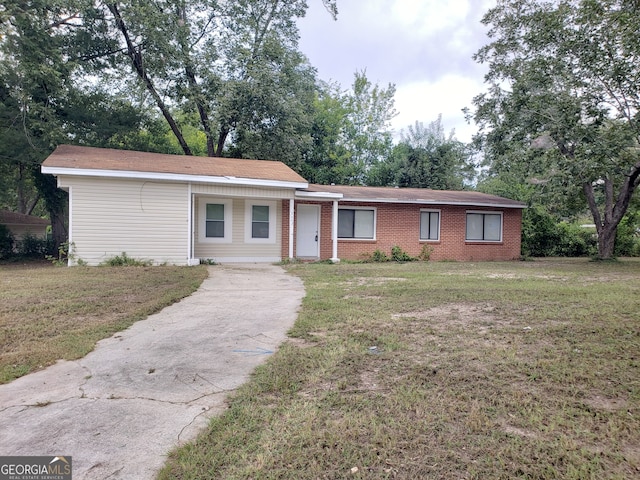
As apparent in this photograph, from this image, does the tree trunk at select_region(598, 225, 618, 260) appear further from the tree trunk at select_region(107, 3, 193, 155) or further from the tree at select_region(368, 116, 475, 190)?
the tree trunk at select_region(107, 3, 193, 155)

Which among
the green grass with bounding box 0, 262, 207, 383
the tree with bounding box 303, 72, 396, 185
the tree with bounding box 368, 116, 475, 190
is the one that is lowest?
the green grass with bounding box 0, 262, 207, 383

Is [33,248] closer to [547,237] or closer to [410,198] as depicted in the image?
[410,198]

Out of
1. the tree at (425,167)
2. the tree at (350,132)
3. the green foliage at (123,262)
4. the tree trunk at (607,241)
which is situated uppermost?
the tree at (350,132)

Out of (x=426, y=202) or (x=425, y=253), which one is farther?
(x=425, y=253)

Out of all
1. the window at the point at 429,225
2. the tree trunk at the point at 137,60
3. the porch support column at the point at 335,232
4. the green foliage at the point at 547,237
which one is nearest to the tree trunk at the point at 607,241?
the green foliage at the point at 547,237

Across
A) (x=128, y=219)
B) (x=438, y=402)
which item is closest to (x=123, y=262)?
(x=128, y=219)

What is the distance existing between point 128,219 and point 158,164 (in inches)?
88.3

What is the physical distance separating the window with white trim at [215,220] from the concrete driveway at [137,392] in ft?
25.6

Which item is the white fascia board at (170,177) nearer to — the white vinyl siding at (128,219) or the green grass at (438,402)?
the white vinyl siding at (128,219)

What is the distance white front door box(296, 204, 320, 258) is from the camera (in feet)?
48.7

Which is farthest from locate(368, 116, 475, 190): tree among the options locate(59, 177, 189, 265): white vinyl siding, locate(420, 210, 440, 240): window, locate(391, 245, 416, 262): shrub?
locate(59, 177, 189, 265): white vinyl siding

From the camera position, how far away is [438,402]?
9.85 feet

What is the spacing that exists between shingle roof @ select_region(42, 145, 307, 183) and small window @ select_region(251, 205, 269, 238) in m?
1.29

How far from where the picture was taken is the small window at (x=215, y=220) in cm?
1368
